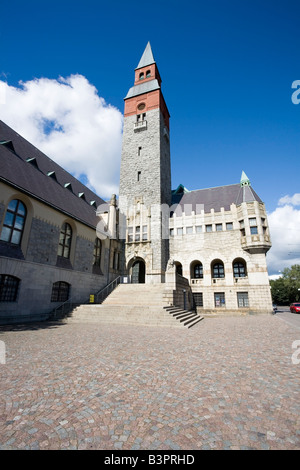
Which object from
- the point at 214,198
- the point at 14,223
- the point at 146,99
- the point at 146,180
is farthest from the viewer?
the point at 146,99

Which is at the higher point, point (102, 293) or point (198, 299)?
point (102, 293)

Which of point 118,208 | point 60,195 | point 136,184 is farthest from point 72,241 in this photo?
point 136,184

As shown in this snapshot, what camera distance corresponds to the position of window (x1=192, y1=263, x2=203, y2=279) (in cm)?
2897

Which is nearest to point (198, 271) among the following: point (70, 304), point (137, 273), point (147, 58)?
point (137, 273)

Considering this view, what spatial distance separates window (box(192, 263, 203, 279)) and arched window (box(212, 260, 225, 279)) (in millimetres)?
1648

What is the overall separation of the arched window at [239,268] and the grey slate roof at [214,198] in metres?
7.28

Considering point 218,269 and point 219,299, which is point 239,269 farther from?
point 219,299

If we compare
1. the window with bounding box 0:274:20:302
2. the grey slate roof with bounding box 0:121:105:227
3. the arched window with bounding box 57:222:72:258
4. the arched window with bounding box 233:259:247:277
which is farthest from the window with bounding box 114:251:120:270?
the arched window with bounding box 233:259:247:277

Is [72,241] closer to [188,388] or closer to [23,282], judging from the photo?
[23,282]

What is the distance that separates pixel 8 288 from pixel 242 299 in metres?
23.7

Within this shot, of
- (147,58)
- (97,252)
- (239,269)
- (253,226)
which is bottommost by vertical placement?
(239,269)

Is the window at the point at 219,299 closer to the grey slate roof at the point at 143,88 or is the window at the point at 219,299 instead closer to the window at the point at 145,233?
the window at the point at 145,233

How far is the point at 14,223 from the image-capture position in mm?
14688

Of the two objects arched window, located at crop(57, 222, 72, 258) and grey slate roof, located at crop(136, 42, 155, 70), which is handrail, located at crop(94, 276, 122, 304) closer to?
arched window, located at crop(57, 222, 72, 258)
